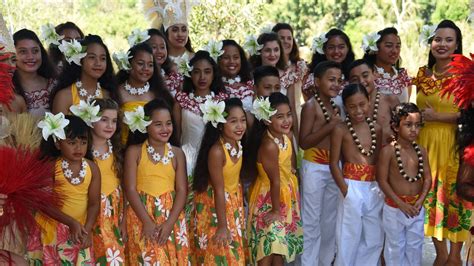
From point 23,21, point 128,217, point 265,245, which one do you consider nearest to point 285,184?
point 265,245

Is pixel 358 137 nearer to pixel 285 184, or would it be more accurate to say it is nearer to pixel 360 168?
pixel 360 168

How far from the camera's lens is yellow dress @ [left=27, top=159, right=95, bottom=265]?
149 inches

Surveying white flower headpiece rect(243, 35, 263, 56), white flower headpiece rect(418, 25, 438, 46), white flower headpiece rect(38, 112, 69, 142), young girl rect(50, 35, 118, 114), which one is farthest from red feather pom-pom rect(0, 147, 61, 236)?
white flower headpiece rect(418, 25, 438, 46)

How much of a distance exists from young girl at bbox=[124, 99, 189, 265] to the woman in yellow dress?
1.61 m

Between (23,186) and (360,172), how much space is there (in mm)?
1993

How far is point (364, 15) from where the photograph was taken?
61.9 ft

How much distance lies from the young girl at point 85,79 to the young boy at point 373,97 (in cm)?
148

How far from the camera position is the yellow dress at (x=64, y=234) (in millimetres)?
3779

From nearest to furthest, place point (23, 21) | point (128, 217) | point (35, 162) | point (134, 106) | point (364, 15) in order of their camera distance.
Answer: point (35, 162) < point (128, 217) < point (134, 106) < point (23, 21) < point (364, 15)

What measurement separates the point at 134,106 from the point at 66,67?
0.45 m

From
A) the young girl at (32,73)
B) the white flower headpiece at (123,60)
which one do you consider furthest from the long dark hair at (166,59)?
the young girl at (32,73)

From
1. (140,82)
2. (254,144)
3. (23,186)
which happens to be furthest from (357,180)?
(23,186)

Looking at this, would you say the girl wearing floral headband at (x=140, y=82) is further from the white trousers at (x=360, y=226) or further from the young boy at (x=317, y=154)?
the white trousers at (x=360, y=226)

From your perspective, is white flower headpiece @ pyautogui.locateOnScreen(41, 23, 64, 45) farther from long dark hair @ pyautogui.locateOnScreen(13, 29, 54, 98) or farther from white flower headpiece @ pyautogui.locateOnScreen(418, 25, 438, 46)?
white flower headpiece @ pyautogui.locateOnScreen(418, 25, 438, 46)
